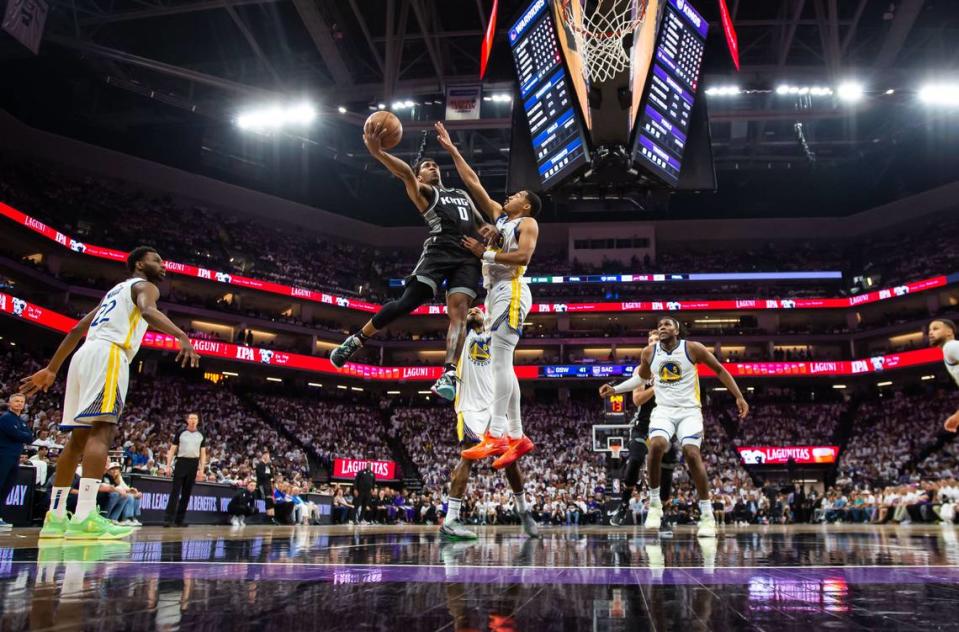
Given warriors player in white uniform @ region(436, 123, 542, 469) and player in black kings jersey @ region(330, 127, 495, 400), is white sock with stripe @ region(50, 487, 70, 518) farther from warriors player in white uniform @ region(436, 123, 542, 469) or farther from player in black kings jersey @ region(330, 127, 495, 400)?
warriors player in white uniform @ region(436, 123, 542, 469)

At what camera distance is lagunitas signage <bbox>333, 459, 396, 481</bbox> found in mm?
27016

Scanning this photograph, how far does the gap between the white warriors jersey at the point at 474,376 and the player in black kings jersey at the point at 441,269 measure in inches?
48.2

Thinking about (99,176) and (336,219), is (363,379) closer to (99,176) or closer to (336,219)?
(336,219)

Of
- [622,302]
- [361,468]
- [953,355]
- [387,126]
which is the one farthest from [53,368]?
[622,302]

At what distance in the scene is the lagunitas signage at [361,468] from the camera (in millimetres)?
27016

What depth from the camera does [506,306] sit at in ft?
16.9

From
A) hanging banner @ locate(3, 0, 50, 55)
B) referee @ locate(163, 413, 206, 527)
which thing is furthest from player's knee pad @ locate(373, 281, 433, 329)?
hanging banner @ locate(3, 0, 50, 55)

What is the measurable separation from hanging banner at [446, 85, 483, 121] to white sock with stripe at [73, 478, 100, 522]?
1596 cm

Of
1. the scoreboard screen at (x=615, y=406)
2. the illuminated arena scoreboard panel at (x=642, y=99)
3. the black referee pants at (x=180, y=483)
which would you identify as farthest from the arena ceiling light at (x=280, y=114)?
the black referee pants at (x=180, y=483)

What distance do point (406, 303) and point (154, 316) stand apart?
1.83m

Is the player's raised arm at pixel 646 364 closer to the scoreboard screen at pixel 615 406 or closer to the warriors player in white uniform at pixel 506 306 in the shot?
the warriors player in white uniform at pixel 506 306

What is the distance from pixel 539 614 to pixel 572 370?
32552mm

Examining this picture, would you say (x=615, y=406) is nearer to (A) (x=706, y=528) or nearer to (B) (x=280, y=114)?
(A) (x=706, y=528)

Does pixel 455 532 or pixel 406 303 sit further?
pixel 406 303
